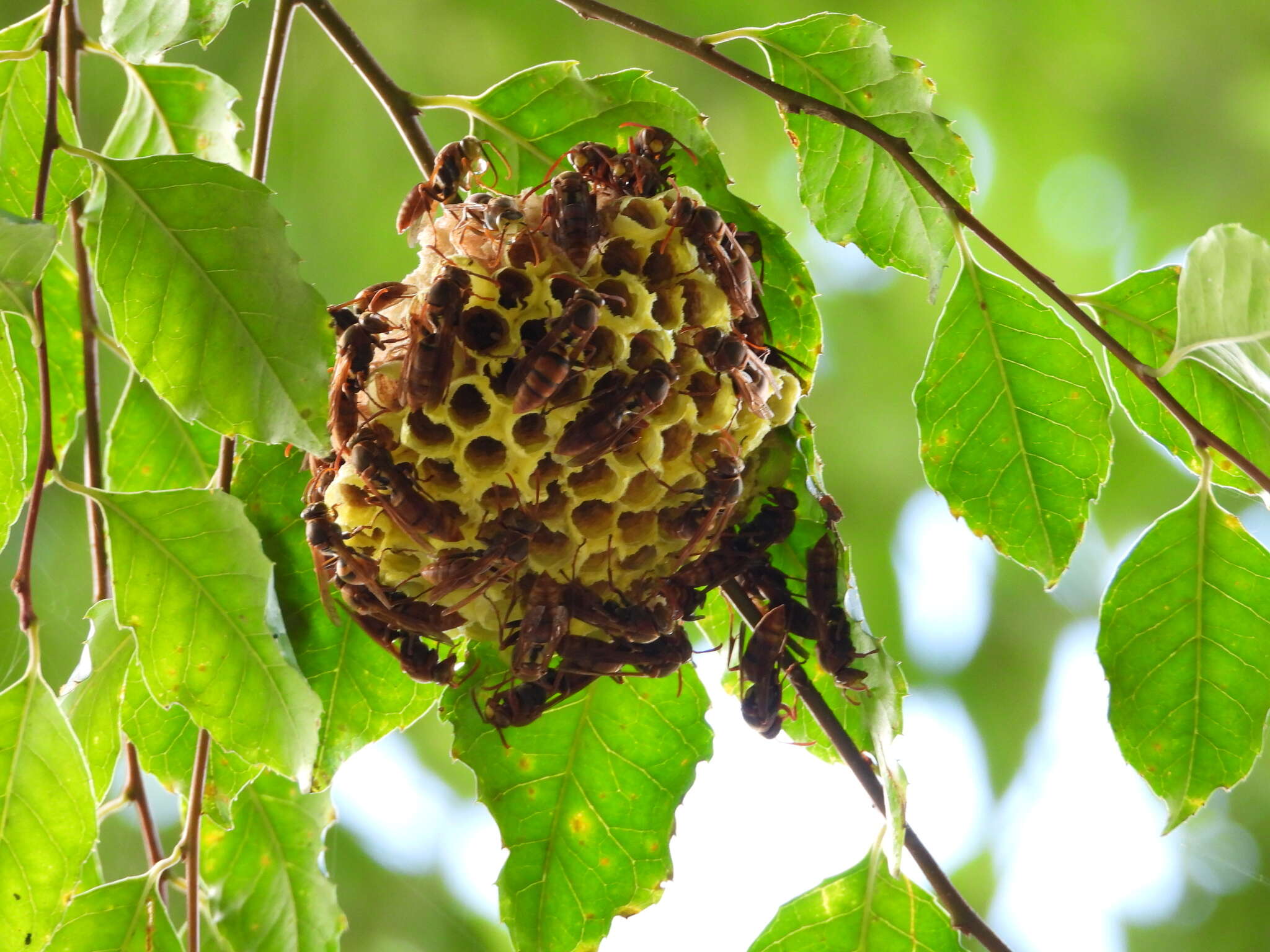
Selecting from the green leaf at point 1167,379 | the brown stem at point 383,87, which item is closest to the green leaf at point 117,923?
the brown stem at point 383,87

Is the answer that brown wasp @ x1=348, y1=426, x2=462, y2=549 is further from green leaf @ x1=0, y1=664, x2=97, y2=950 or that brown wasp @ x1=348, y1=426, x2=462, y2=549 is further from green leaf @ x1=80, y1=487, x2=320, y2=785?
green leaf @ x1=0, y1=664, x2=97, y2=950

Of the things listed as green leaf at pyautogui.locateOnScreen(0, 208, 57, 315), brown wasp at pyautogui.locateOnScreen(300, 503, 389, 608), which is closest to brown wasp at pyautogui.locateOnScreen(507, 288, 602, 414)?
brown wasp at pyautogui.locateOnScreen(300, 503, 389, 608)

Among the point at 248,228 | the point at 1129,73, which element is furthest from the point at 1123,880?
the point at 248,228

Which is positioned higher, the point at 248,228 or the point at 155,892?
the point at 248,228

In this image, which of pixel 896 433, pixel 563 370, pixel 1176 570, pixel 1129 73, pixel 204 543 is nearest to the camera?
pixel 563 370

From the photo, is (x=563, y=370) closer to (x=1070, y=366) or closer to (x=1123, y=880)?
(x=1070, y=366)

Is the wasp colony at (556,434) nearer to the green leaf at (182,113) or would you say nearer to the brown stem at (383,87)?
the brown stem at (383,87)
